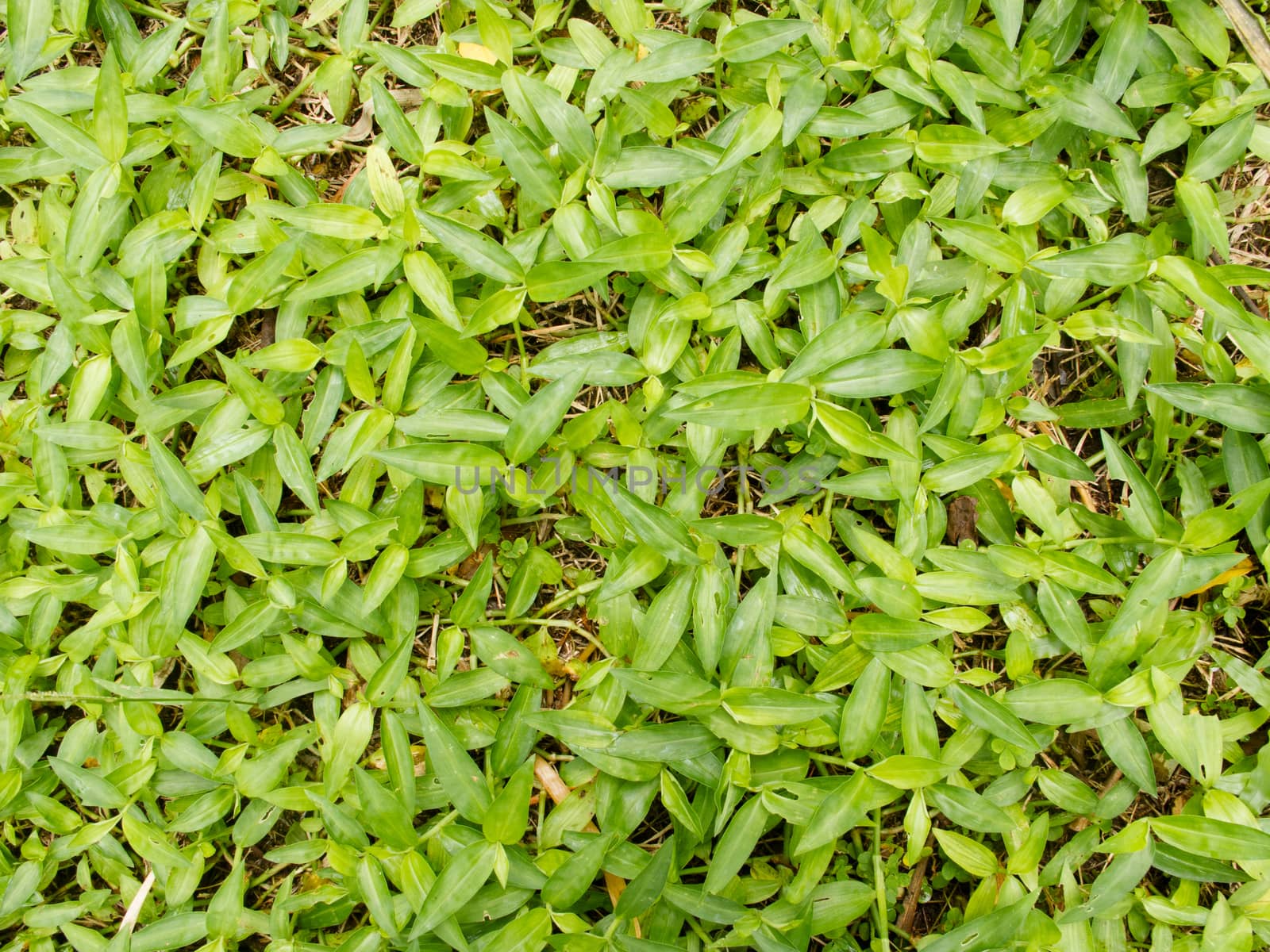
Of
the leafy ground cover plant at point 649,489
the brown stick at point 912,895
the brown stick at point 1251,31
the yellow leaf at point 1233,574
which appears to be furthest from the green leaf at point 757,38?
the brown stick at point 912,895

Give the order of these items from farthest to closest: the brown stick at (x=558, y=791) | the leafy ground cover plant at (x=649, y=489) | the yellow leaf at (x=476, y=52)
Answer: the yellow leaf at (x=476, y=52)
the brown stick at (x=558, y=791)
the leafy ground cover plant at (x=649, y=489)

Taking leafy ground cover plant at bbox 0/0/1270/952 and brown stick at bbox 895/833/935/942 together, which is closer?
leafy ground cover plant at bbox 0/0/1270/952

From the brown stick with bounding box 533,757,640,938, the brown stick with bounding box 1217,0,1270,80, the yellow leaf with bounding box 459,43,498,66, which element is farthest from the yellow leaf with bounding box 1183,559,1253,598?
the yellow leaf with bounding box 459,43,498,66

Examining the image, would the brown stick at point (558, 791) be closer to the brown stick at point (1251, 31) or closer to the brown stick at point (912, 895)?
the brown stick at point (912, 895)

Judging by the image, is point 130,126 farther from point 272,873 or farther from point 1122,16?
point 1122,16

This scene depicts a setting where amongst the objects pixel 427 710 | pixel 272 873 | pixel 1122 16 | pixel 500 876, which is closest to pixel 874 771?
pixel 500 876

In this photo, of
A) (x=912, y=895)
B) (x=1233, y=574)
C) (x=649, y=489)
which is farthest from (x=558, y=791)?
(x=1233, y=574)

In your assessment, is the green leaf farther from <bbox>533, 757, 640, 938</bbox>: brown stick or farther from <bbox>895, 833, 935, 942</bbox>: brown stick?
<bbox>895, 833, 935, 942</bbox>: brown stick
